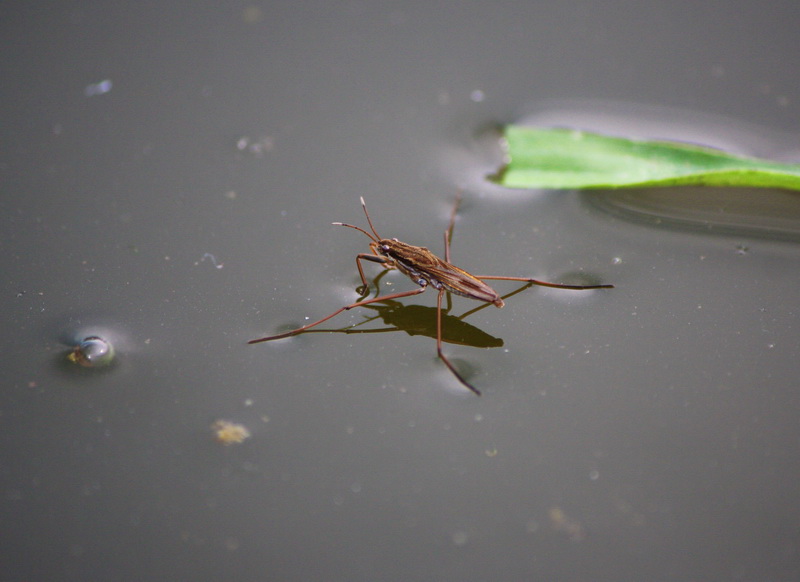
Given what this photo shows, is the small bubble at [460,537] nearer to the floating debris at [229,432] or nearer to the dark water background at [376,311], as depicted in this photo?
the dark water background at [376,311]

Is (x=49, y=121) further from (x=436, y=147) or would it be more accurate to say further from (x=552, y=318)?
(x=552, y=318)

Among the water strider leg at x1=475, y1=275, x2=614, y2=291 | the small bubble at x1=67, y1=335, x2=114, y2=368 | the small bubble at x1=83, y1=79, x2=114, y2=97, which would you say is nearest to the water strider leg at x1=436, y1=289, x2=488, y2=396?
the water strider leg at x1=475, y1=275, x2=614, y2=291

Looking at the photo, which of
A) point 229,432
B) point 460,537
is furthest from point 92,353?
point 460,537

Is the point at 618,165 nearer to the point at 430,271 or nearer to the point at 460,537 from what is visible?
the point at 430,271

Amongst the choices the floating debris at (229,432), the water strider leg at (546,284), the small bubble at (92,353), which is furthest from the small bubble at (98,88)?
the water strider leg at (546,284)

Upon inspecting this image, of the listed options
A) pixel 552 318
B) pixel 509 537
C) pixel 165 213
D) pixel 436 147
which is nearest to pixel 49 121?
pixel 165 213
